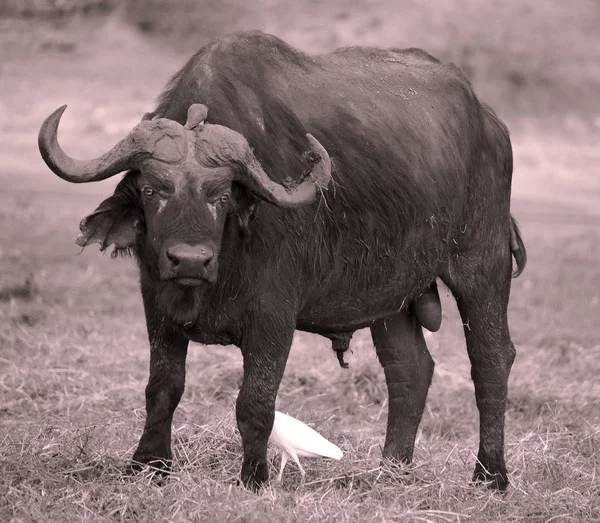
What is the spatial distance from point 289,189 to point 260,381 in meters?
0.84

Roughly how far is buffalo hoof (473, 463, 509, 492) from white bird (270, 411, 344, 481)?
0.82m

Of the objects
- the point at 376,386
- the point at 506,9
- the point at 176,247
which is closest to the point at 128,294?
→ the point at 376,386

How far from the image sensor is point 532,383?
8.63 m

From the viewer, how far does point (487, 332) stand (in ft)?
21.9

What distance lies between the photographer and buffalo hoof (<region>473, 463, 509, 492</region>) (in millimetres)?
6384

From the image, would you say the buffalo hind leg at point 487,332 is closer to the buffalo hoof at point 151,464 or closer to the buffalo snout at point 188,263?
the buffalo hoof at point 151,464

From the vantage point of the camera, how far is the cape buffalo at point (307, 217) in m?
5.19

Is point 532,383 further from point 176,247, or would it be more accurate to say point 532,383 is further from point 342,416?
point 176,247

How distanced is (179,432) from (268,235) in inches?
57.8

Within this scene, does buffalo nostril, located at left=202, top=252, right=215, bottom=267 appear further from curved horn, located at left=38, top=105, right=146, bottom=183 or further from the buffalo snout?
curved horn, located at left=38, top=105, right=146, bottom=183

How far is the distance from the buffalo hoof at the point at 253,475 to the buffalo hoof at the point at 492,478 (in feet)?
3.99

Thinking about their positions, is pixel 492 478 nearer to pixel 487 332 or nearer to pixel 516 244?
pixel 487 332

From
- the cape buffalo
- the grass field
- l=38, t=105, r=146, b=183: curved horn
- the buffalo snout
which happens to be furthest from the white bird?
l=38, t=105, r=146, b=183: curved horn

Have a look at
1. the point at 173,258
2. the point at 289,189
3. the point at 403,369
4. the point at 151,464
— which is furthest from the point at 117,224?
the point at 403,369
